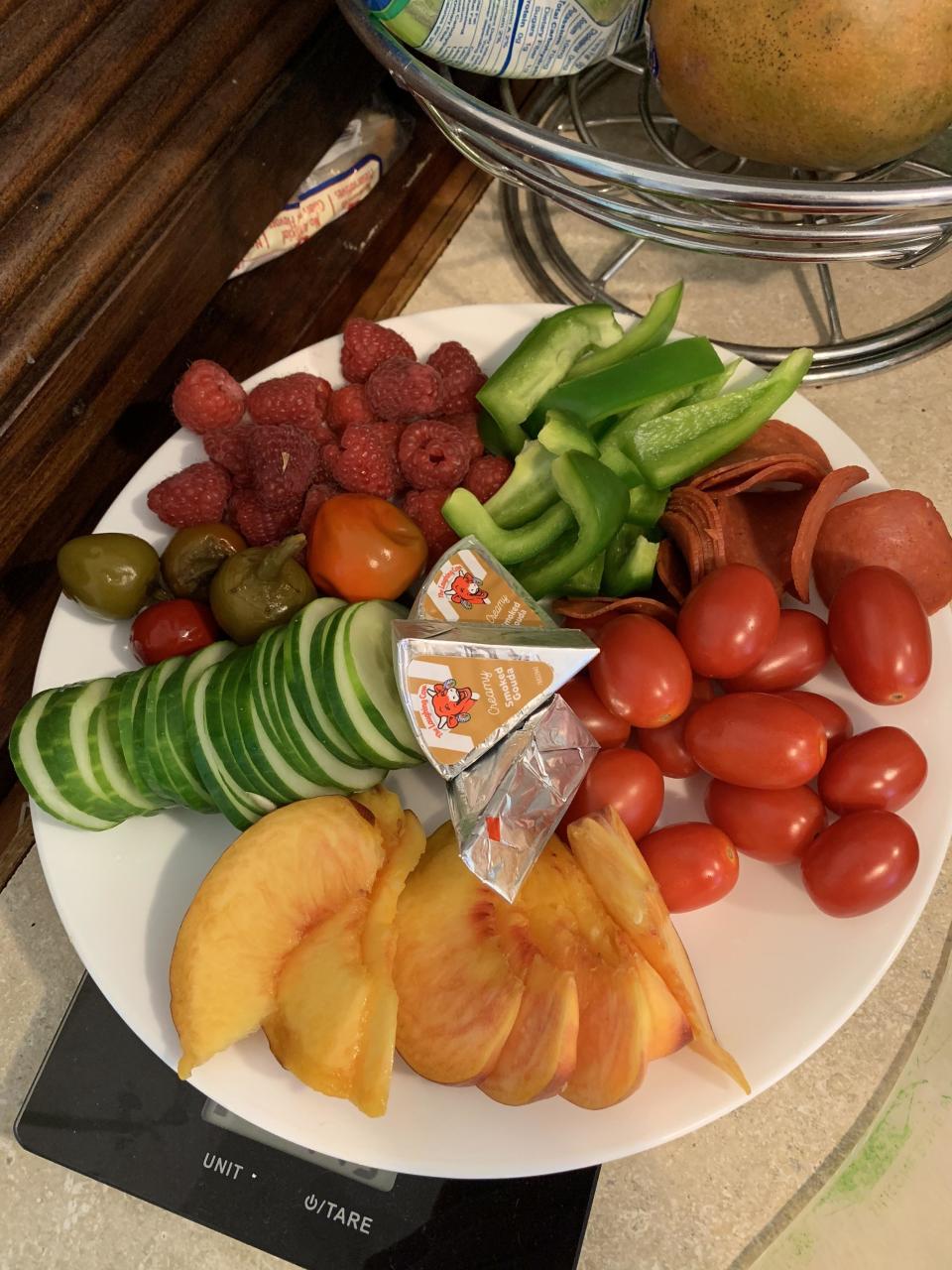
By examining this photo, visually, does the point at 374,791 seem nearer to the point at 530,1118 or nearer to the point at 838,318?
the point at 530,1118

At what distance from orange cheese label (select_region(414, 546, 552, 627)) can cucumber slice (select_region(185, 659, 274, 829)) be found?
201 mm

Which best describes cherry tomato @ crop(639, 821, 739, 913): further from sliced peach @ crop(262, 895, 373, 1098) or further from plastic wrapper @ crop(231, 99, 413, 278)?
plastic wrapper @ crop(231, 99, 413, 278)

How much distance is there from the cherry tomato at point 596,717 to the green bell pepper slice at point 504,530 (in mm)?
144

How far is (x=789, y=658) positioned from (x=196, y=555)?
56cm

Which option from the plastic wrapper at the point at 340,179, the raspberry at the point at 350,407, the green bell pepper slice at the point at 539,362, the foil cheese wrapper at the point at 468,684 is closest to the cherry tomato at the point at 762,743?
the foil cheese wrapper at the point at 468,684

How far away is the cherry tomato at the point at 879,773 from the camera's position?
0.81 meters

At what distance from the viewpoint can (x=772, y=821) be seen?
2.67 ft

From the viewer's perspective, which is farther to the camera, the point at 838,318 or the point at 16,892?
the point at 838,318

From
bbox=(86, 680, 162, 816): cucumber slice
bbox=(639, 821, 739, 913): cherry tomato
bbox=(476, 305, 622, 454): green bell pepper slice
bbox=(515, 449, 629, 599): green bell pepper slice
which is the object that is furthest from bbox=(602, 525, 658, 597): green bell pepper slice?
bbox=(86, 680, 162, 816): cucumber slice

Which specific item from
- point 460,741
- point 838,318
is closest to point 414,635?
point 460,741

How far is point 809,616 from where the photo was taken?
0.90m

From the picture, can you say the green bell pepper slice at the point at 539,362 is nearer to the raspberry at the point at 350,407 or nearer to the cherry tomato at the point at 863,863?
the raspberry at the point at 350,407

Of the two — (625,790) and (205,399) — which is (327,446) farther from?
(625,790)

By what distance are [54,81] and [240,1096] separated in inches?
33.2
